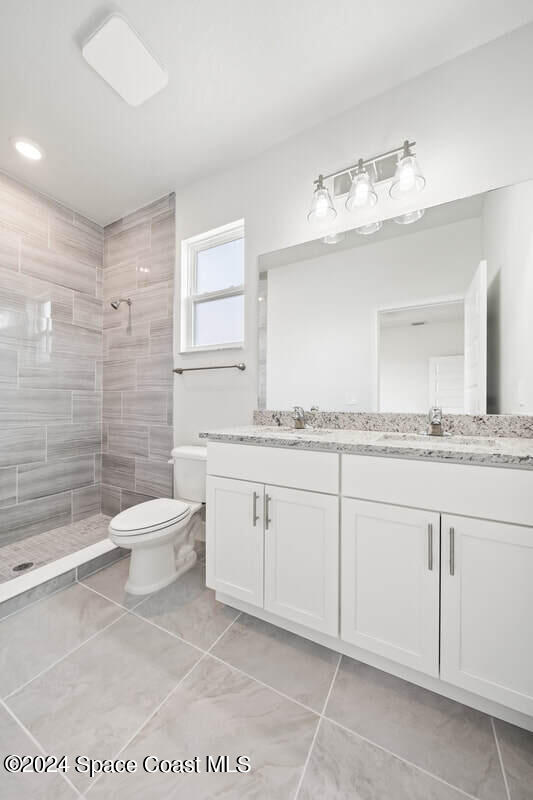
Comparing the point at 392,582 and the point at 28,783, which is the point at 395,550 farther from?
the point at 28,783

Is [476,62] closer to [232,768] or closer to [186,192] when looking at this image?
[186,192]

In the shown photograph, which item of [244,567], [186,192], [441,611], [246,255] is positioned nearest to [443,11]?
[246,255]

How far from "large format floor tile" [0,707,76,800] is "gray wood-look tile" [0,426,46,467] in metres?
1.66

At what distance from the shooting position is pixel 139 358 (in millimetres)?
2465

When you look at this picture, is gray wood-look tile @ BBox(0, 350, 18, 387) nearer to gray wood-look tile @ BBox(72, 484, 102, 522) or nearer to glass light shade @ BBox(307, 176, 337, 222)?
gray wood-look tile @ BBox(72, 484, 102, 522)

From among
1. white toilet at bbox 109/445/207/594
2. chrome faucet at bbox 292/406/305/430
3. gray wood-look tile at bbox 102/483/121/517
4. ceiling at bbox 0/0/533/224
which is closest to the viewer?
ceiling at bbox 0/0/533/224

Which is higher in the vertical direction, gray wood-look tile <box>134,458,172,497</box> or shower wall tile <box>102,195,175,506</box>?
shower wall tile <box>102,195,175,506</box>

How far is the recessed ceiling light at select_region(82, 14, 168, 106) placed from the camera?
1269mm

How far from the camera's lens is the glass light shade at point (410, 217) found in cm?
146

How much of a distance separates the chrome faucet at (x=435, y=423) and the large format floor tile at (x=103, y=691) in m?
1.37

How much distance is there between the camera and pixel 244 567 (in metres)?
1.37

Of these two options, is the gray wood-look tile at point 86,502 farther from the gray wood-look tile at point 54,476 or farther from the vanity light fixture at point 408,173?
the vanity light fixture at point 408,173

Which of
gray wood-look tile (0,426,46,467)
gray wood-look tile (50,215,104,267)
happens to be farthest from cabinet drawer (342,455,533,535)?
gray wood-look tile (50,215,104,267)

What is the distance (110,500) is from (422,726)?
2.45 meters
